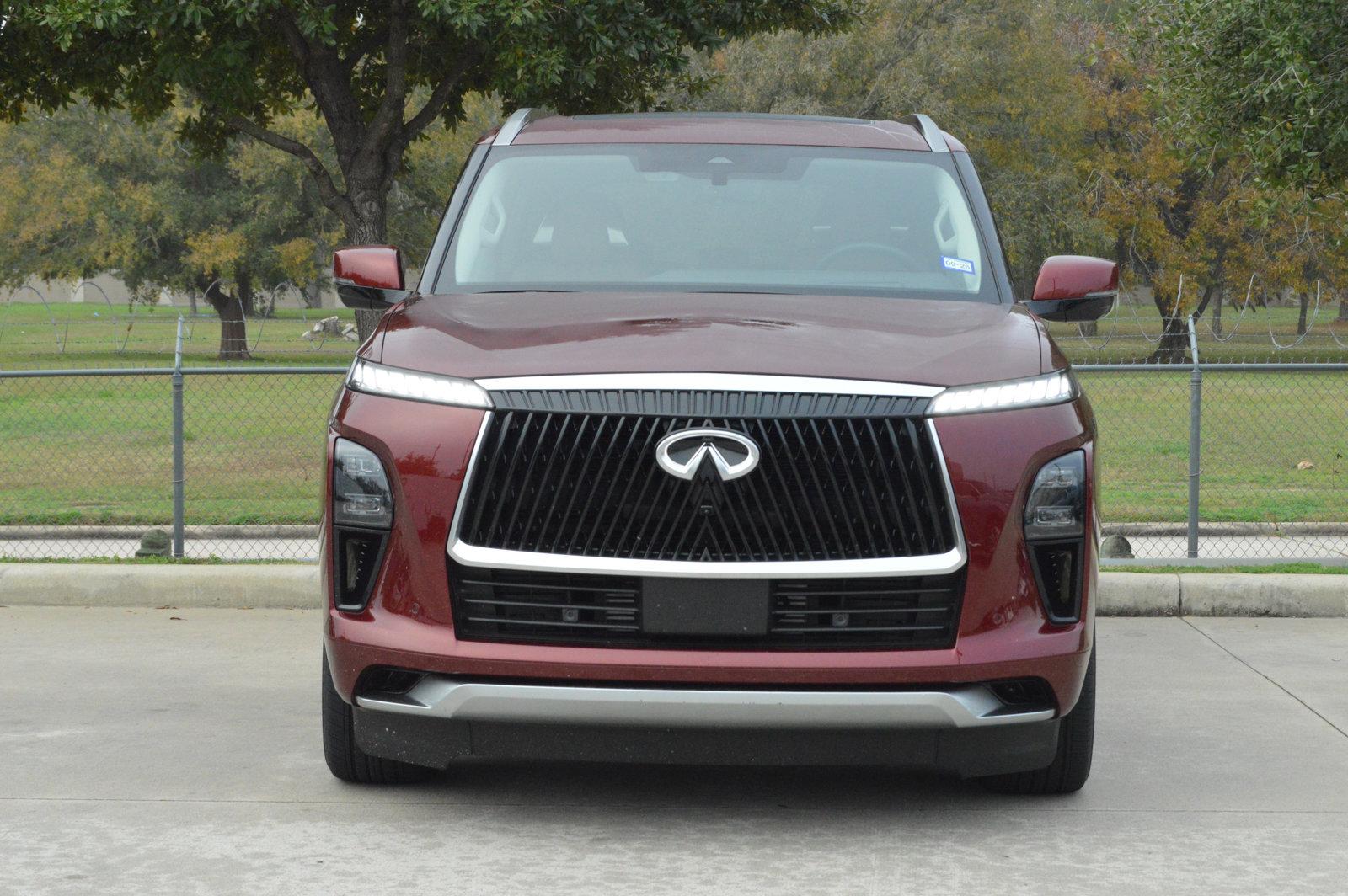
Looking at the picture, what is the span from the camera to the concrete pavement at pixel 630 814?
14.1 ft

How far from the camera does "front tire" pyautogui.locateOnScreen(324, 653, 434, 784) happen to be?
4988 millimetres

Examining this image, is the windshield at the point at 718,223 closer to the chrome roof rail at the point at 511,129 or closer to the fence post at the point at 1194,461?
the chrome roof rail at the point at 511,129

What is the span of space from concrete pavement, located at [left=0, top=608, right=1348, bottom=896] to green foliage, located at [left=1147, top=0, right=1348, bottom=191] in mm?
11823

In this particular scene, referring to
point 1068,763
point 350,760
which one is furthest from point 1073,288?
point 350,760

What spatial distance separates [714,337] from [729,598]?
2.38 feet

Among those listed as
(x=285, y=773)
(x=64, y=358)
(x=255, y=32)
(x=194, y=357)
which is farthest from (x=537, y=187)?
(x=194, y=357)

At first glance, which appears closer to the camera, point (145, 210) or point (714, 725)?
point (714, 725)

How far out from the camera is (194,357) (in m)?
44.5

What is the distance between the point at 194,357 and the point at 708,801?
136 feet

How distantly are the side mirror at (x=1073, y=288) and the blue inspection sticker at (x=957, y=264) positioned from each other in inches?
8.7

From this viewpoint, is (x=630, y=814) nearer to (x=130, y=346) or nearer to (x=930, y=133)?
(x=930, y=133)

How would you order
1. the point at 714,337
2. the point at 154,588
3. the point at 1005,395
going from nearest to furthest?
the point at 1005,395 < the point at 714,337 < the point at 154,588

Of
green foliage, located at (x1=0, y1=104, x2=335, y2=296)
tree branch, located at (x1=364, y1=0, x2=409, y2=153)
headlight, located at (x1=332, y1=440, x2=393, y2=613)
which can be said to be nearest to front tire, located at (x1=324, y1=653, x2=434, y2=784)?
headlight, located at (x1=332, y1=440, x2=393, y2=613)

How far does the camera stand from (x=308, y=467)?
43.0 feet
